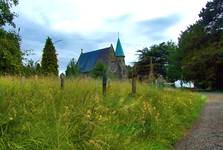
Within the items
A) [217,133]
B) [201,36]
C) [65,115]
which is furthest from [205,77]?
[65,115]

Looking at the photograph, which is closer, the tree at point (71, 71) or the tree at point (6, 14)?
the tree at point (71, 71)

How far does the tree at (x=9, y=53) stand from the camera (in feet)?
130

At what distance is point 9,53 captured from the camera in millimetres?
40906

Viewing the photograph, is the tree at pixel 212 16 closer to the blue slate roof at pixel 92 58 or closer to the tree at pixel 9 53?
the tree at pixel 9 53

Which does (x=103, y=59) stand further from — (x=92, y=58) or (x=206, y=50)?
(x=206, y=50)

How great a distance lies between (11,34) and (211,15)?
111ft

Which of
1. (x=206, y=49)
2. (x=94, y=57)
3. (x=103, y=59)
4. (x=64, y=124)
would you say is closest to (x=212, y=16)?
(x=206, y=49)

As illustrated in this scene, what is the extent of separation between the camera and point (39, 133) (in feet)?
20.7

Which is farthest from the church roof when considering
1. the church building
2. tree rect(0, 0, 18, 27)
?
tree rect(0, 0, 18, 27)

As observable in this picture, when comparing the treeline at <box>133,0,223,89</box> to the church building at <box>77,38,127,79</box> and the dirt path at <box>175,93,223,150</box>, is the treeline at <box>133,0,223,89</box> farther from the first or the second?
the dirt path at <box>175,93,223,150</box>

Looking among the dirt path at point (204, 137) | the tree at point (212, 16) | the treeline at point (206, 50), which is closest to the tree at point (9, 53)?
the dirt path at point (204, 137)

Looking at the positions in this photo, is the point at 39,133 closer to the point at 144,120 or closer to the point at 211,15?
the point at 144,120

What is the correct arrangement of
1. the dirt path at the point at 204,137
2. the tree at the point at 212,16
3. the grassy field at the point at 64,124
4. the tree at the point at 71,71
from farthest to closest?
the tree at the point at 212,16 → the tree at the point at 71,71 → the dirt path at the point at 204,137 → the grassy field at the point at 64,124

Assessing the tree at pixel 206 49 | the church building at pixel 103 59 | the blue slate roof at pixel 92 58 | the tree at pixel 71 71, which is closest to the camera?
the tree at pixel 71 71
